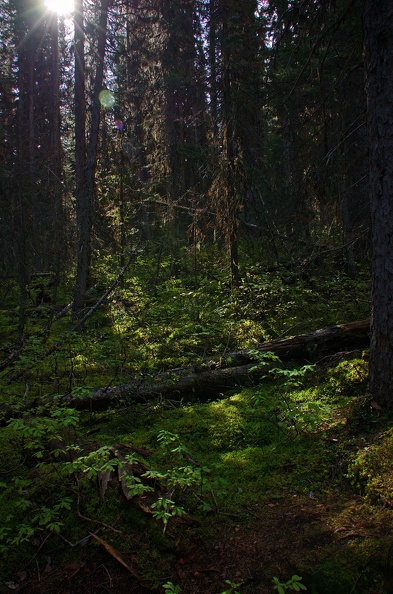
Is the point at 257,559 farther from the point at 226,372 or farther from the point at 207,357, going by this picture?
the point at 207,357

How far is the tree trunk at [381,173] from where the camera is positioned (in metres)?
3.96

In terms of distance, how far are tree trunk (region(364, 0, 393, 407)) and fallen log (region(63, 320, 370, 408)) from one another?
1.94m

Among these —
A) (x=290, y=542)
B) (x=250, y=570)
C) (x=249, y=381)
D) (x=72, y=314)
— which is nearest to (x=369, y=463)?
(x=290, y=542)

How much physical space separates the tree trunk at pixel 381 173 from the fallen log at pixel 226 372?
6.37ft

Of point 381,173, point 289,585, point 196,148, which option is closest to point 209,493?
point 289,585

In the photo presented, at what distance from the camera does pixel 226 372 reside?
20.5 ft

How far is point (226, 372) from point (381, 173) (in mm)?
3869

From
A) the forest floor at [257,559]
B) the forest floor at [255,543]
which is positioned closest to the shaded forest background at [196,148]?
the forest floor at [255,543]

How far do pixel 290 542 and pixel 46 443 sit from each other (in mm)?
2982

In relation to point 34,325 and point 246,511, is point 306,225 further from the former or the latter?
point 34,325

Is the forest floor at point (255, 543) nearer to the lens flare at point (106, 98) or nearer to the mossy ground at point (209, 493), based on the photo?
the mossy ground at point (209, 493)

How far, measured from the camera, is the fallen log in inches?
229

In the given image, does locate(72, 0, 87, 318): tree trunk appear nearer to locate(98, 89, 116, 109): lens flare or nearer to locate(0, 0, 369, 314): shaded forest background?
locate(0, 0, 369, 314): shaded forest background

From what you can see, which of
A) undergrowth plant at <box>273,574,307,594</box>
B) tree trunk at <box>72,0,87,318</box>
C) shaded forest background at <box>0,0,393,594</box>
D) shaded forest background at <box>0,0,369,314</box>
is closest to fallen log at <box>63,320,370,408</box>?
shaded forest background at <box>0,0,393,594</box>
